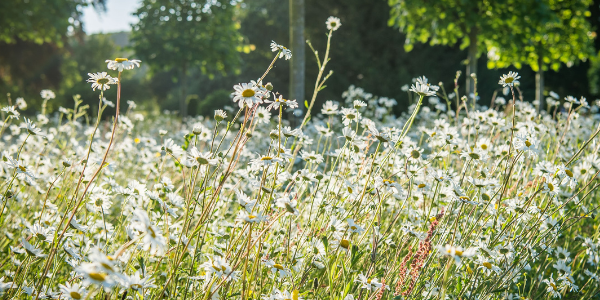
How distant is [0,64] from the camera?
14.0m

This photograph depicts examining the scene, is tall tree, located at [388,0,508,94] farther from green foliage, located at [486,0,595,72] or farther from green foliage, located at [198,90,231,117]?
green foliage, located at [198,90,231,117]

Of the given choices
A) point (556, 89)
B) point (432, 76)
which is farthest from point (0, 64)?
point (556, 89)

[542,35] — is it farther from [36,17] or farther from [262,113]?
[36,17]

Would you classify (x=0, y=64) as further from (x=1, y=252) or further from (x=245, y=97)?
(x=245, y=97)

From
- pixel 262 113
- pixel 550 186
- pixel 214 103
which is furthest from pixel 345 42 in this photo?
pixel 550 186

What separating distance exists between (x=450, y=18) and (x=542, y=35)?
1.50 m

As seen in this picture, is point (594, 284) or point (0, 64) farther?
point (0, 64)

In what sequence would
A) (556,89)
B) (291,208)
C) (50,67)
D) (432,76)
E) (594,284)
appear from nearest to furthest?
1. (291,208)
2. (594,284)
3. (432,76)
4. (556,89)
5. (50,67)

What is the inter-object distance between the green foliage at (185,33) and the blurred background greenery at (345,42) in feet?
0.09

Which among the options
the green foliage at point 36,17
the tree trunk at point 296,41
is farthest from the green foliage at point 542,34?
the green foliage at point 36,17

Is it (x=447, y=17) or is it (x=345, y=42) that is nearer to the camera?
(x=447, y=17)

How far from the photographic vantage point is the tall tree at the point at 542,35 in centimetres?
609

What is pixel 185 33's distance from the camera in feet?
35.4

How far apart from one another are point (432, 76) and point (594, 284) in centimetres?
1137
